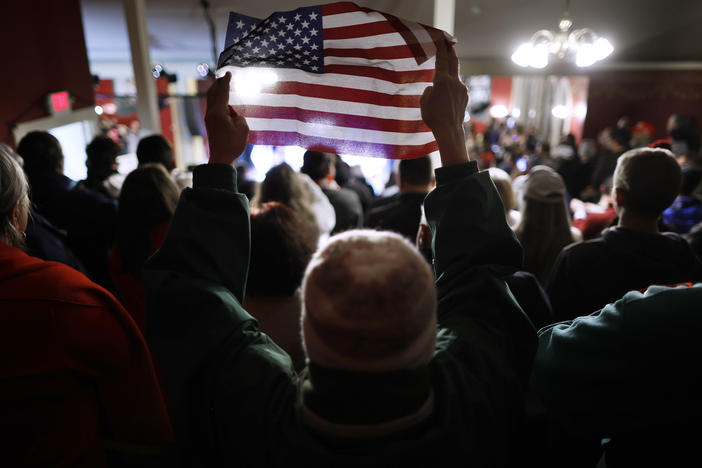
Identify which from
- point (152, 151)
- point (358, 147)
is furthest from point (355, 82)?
point (152, 151)

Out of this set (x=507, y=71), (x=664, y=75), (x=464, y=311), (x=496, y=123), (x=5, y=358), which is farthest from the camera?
(x=496, y=123)

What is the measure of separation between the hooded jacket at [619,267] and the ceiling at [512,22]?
423 cm

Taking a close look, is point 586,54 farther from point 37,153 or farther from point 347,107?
point 37,153

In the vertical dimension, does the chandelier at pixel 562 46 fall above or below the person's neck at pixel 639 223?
above

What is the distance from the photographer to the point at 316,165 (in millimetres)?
4141

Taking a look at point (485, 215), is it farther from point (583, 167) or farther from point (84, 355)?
point (583, 167)

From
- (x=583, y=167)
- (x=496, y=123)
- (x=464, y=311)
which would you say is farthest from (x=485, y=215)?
(x=496, y=123)

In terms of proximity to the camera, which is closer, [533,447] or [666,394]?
[666,394]

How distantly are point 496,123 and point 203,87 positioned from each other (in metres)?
10.5

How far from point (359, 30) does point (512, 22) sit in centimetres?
772

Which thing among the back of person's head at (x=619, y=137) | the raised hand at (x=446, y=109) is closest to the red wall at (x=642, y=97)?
the back of person's head at (x=619, y=137)

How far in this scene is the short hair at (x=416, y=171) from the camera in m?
3.06

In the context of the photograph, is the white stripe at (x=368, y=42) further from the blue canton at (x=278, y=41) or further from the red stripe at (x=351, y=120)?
the red stripe at (x=351, y=120)

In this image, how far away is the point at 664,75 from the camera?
1109 cm
